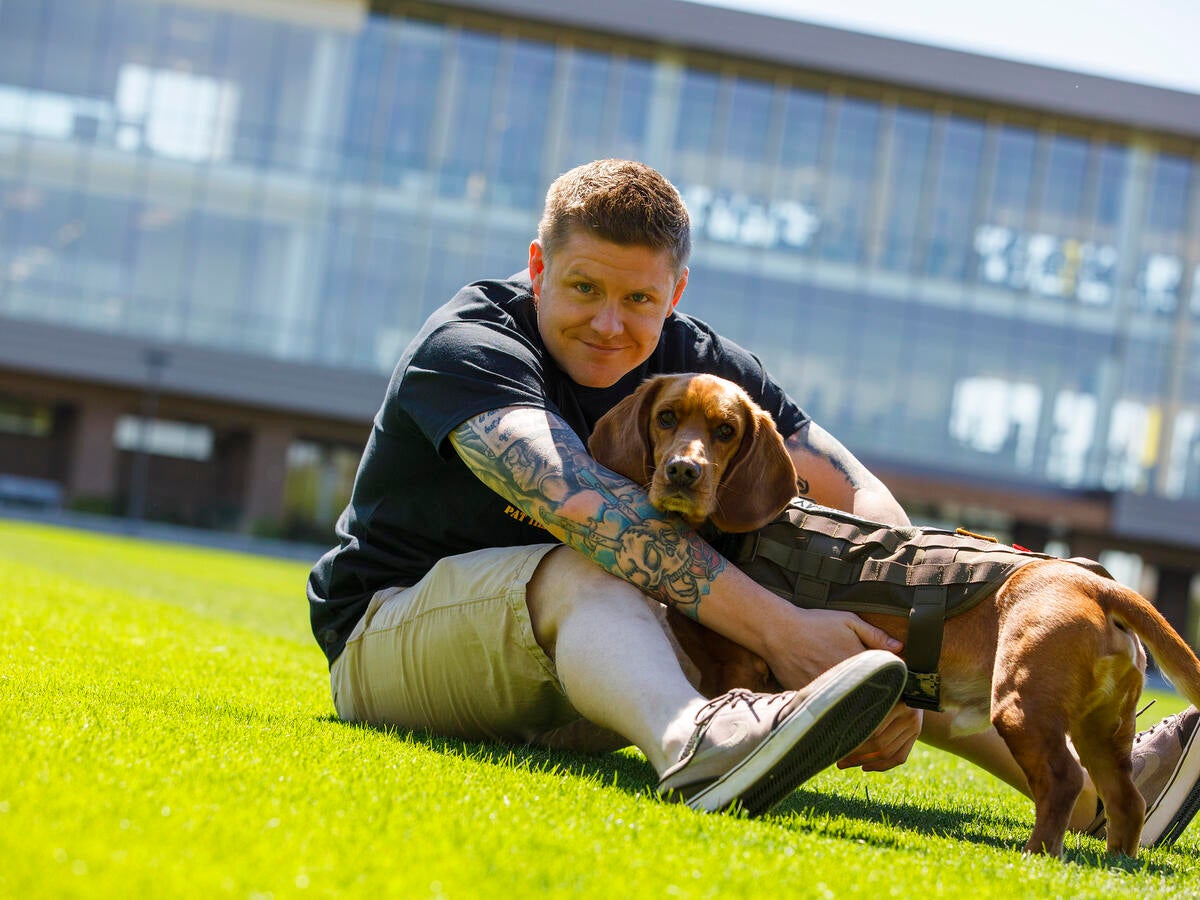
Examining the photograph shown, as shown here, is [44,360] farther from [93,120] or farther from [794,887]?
[794,887]

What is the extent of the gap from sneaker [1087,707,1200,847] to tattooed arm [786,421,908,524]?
1173mm

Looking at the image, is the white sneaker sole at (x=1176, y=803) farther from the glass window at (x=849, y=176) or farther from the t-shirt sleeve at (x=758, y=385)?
the glass window at (x=849, y=176)

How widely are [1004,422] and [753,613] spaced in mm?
38750

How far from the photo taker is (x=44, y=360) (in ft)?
120

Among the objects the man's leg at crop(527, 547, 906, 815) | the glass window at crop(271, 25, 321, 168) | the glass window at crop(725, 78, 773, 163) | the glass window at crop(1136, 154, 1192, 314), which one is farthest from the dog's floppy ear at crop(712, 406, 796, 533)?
the glass window at crop(1136, 154, 1192, 314)

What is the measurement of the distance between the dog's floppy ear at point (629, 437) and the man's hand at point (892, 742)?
1.12m

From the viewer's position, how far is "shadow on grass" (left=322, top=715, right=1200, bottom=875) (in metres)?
3.57

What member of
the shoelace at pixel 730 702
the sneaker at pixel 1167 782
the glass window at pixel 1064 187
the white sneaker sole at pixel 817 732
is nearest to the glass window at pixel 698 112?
the glass window at pixel 1064 187

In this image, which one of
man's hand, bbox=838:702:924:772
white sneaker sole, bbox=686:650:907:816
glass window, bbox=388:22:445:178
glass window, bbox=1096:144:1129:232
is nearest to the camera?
white sneaker sole, bbox=686:650:907:816

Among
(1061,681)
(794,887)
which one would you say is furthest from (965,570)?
(794,887)

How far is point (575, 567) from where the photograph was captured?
12.3 ft

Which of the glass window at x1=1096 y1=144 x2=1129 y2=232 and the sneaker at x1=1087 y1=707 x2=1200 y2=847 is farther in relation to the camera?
the glass window at x1=1096 y1=144 x2=1129 y2=232

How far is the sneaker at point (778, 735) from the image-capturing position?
9.95 feet

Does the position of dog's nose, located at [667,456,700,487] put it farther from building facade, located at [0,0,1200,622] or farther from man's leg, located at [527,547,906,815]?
building facade, located at [0,0,1200,622]
